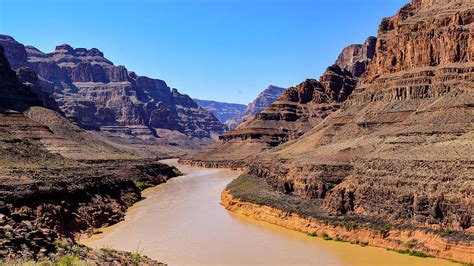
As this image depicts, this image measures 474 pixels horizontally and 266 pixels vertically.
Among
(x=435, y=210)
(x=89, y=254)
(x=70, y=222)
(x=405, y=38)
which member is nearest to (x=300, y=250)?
(x=435, y=210)

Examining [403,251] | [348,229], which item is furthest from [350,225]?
[403,251]

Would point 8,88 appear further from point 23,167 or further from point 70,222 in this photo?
point 70,222

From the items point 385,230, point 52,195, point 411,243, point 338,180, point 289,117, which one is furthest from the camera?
point 289,117

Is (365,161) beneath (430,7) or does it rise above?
beneath

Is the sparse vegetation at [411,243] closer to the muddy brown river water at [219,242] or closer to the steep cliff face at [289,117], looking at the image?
the muddy brown river water at [219,242]

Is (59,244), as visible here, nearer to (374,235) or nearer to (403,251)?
(403,251)

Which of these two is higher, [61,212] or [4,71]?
[4,71]
